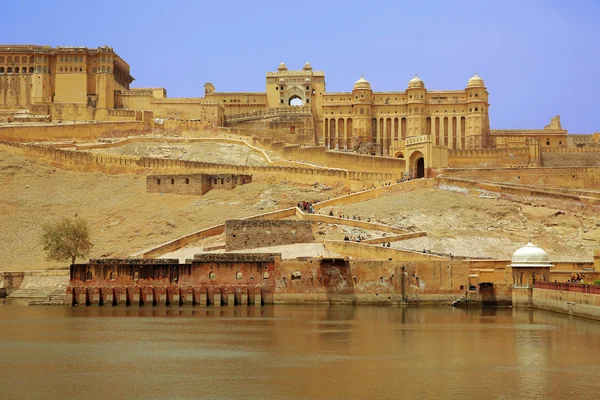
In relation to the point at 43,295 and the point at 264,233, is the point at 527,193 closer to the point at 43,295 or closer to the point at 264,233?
the point at 264,233

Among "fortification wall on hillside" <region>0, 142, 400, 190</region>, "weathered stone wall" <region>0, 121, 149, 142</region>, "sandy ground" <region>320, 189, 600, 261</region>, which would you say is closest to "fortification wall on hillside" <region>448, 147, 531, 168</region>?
"fortification wall on hillside" <region>0, 142, 400, 190</region>

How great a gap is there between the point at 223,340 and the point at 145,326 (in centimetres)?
479

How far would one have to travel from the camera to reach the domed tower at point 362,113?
78.4 m

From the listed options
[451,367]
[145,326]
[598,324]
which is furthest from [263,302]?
[451,367]

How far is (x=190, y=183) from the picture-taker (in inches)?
2406

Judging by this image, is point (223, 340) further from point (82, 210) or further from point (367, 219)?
point (82, 210)

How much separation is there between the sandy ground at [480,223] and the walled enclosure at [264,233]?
15.3 feet

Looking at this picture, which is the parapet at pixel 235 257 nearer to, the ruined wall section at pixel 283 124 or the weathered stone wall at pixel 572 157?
the weathered stone wall at pixel 572 157

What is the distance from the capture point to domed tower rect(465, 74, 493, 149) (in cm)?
7650

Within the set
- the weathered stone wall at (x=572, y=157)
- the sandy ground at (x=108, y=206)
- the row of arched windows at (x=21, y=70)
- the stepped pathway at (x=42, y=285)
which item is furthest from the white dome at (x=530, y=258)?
the row of arched windows at (x=21, y=70)

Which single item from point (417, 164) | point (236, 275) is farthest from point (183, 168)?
point (236, 275)

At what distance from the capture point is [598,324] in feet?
115

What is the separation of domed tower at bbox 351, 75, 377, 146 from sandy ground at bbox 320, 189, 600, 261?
20.6 metres

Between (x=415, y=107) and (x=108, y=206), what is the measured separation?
28.7 metres
